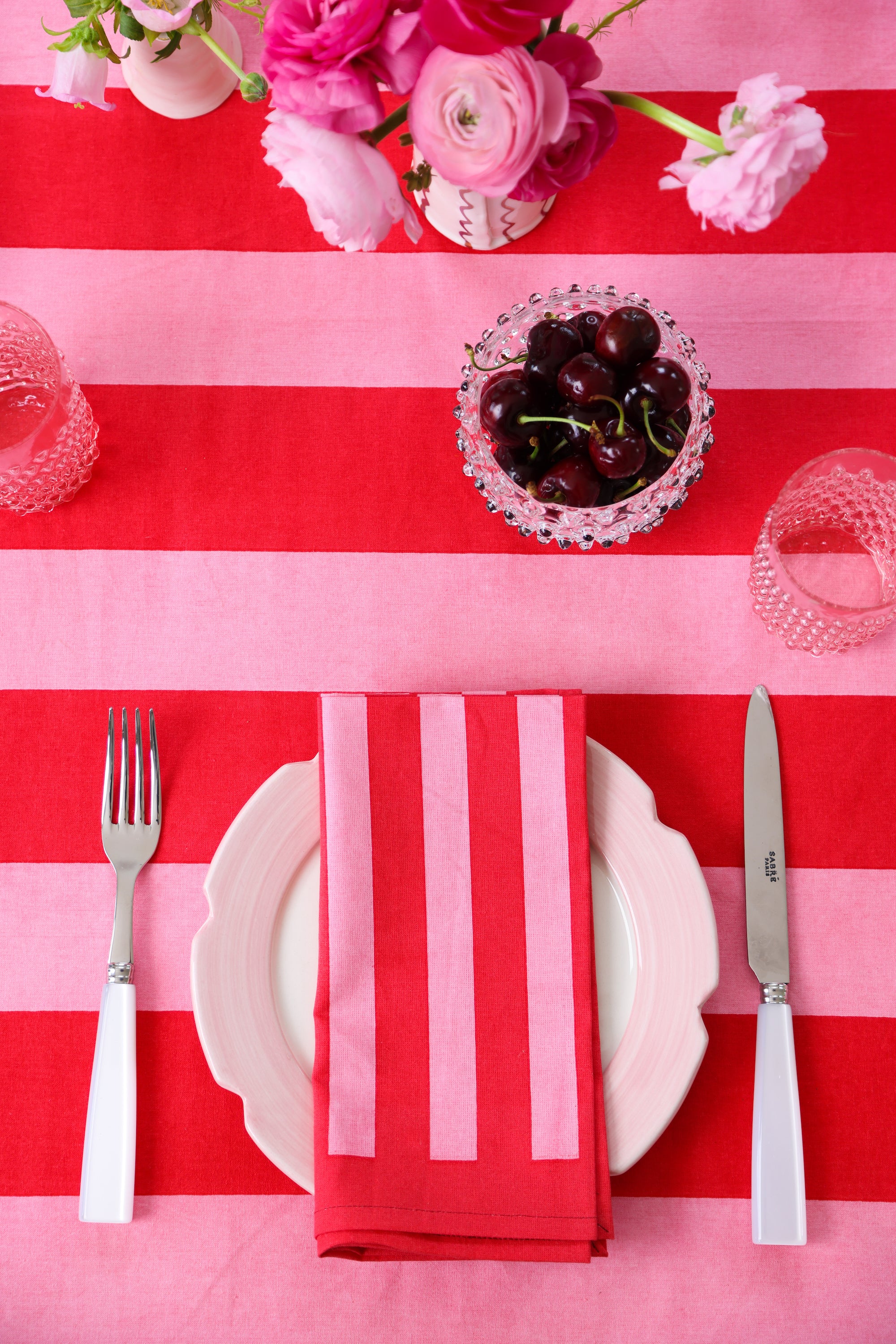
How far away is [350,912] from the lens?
0.78 metres

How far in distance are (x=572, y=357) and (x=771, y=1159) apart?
71 centimetres

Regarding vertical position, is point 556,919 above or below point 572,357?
below

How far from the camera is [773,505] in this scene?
0.85 metres

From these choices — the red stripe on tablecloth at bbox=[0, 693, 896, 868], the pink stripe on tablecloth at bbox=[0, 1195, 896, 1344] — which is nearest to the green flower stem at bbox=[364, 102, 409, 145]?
the red stripe on tablecloth at bbox=[0, 693, 896, 868]

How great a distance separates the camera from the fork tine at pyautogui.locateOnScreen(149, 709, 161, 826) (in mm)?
860

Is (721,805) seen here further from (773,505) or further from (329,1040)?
(329,1040)

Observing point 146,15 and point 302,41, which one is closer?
point 302,41

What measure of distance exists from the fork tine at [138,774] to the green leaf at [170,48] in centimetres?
60

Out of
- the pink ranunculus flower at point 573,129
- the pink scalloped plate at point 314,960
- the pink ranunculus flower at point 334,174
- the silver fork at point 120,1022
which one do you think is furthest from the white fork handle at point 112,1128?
the pink ranunculus flower at point 573,129

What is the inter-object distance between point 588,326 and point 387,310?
0.26 metres

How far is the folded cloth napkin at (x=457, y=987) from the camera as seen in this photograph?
75 cm

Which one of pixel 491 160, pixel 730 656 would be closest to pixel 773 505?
pixel 730 656

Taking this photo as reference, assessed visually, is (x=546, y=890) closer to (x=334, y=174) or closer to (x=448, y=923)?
(x=448, y=923)

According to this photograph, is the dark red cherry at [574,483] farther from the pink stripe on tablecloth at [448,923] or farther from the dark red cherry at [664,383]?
the pink stripe on tablecloth at [448,923]
